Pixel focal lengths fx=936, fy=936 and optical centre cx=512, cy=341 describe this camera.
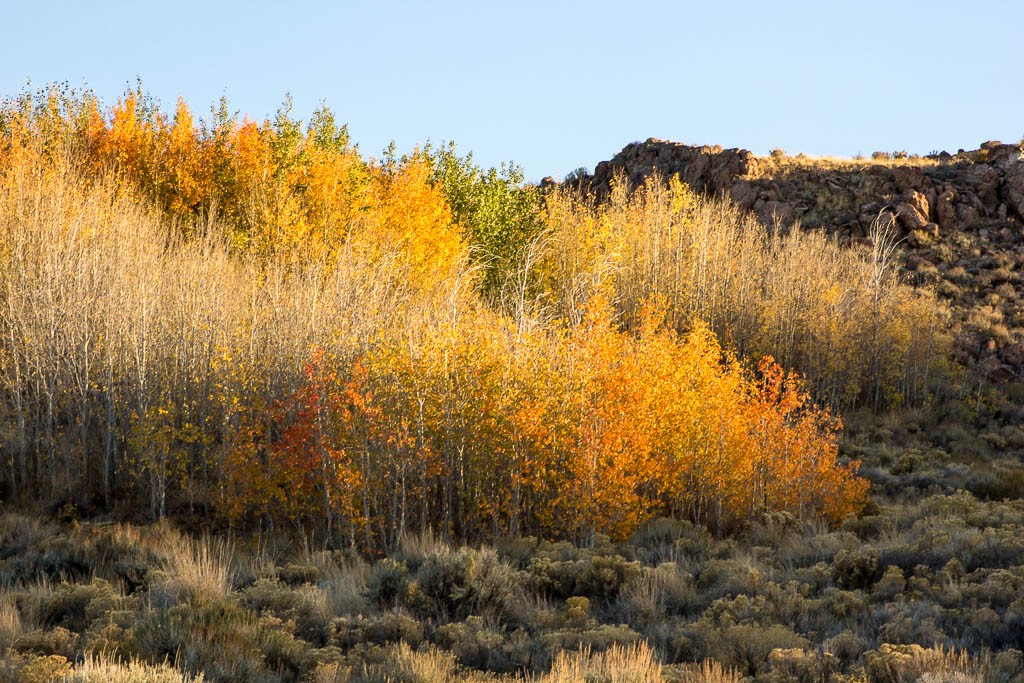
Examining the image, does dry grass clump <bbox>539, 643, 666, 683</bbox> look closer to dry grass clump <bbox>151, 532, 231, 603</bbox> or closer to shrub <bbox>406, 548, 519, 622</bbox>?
shrub <bbox>406, 548, 519, 622</bbox>

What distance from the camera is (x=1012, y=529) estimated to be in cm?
1366

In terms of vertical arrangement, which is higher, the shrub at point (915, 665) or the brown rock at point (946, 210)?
the brown rock at point (946, 210)

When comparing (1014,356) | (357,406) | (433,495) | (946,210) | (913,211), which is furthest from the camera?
(946,210)

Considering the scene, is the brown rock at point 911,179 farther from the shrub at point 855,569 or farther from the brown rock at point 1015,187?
the shrub at point 855,569

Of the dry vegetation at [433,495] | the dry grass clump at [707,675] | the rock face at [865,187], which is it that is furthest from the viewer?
the rock face at [865,187]

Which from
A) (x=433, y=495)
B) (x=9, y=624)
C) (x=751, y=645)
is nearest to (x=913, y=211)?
(x=433, y=495)

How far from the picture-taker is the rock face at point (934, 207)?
39.5m

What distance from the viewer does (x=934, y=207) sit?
48031 mm

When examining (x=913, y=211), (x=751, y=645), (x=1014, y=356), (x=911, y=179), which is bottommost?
(x=751, y=645)

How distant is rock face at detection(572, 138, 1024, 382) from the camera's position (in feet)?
130

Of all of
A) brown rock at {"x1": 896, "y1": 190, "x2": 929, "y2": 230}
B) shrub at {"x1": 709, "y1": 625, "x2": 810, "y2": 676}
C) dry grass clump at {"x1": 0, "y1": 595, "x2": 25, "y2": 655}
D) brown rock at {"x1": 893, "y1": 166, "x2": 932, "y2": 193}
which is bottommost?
dry grass clump at {"x1": 0, "y1": 595, "x2": 25, "y2": 655}

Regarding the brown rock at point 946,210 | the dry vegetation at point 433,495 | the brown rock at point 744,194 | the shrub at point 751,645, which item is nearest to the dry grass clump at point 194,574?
the dry vegetation at point 433,495

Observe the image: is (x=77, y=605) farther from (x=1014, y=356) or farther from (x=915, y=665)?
(x=1014, y=356)

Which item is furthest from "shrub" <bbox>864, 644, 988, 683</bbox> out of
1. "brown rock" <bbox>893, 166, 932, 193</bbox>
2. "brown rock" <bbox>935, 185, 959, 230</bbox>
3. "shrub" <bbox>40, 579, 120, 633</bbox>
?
"brown rock" <bbox>893, 166, 932, 193</bbox>
